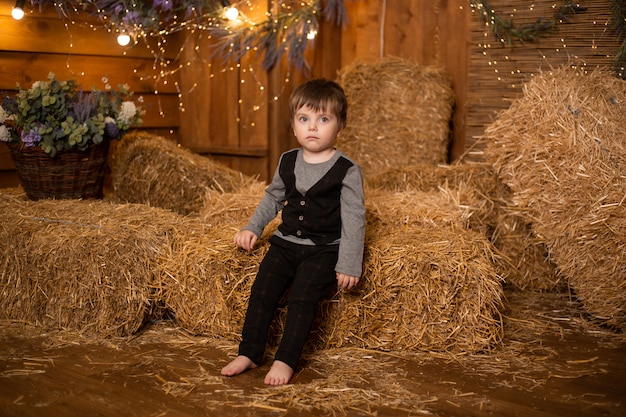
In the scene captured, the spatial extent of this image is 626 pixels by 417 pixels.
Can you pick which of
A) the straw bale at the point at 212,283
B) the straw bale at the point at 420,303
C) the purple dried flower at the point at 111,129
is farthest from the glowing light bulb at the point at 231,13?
the straw bale at the point at 420,303

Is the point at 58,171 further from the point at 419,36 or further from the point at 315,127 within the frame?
the point at 419,36

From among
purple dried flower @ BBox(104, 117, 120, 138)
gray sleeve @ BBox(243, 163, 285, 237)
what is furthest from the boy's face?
purple dried flower @ BBox(104, 117, 120, 138)

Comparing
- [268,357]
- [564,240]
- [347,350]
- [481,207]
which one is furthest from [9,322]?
[564,240]

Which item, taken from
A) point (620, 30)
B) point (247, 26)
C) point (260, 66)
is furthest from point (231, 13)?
point (620, 30)

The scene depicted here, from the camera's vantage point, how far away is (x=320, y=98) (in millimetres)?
2582

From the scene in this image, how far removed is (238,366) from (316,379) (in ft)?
0.93

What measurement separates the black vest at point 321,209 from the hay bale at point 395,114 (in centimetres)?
193

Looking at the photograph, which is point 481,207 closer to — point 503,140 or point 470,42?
point 503,140

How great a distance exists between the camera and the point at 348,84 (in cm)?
463

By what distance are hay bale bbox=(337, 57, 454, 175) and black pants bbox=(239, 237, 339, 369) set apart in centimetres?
202

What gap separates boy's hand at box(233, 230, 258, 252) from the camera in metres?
2.67

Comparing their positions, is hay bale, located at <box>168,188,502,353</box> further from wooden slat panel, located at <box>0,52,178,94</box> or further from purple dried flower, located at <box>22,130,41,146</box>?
wooden slat panel, located at <box>0,52,178,94</box>

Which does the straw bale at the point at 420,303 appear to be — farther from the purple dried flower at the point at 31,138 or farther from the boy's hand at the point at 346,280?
the purple dried flower at the point at 31,138

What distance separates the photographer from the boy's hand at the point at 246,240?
2.67 metres
